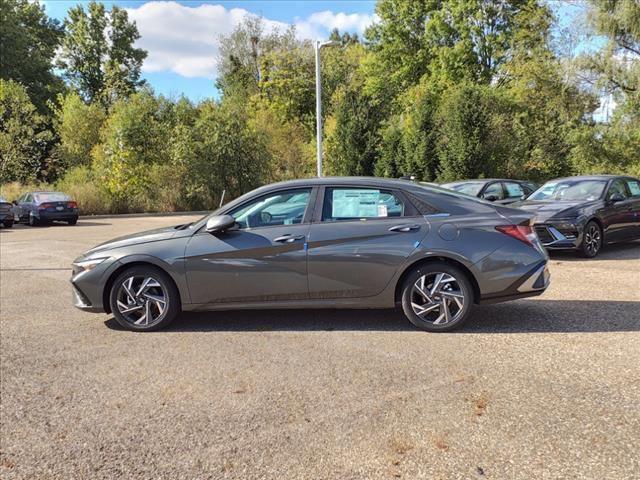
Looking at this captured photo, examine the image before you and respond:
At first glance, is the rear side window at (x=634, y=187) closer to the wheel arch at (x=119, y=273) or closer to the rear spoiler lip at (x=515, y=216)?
the rear spoiler lip at (x=515, y=216)

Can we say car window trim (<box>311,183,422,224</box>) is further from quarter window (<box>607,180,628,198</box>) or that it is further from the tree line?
the tree line

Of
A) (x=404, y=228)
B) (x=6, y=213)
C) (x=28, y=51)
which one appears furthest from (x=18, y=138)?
→ (x=404, y=228)

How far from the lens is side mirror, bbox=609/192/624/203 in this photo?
10.5 metres

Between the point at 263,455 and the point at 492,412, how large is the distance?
153cm

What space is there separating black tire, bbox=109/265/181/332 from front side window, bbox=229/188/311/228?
1.00 m

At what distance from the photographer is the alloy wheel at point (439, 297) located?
5340mm

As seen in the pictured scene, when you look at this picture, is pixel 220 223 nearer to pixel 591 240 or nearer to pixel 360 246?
pixel 360 246

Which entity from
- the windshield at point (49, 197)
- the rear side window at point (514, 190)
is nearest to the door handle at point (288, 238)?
the rear side window at point (514, 190)

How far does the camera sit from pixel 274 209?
18.6 ft

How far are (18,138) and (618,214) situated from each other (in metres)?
33.0

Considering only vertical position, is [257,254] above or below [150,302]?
above

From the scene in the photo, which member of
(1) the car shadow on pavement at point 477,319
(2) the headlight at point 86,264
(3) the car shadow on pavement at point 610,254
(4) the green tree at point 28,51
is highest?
(4) the green tree at point 28,51

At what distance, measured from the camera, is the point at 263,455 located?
3096 mm

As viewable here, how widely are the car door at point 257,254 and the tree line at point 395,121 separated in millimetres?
20512
